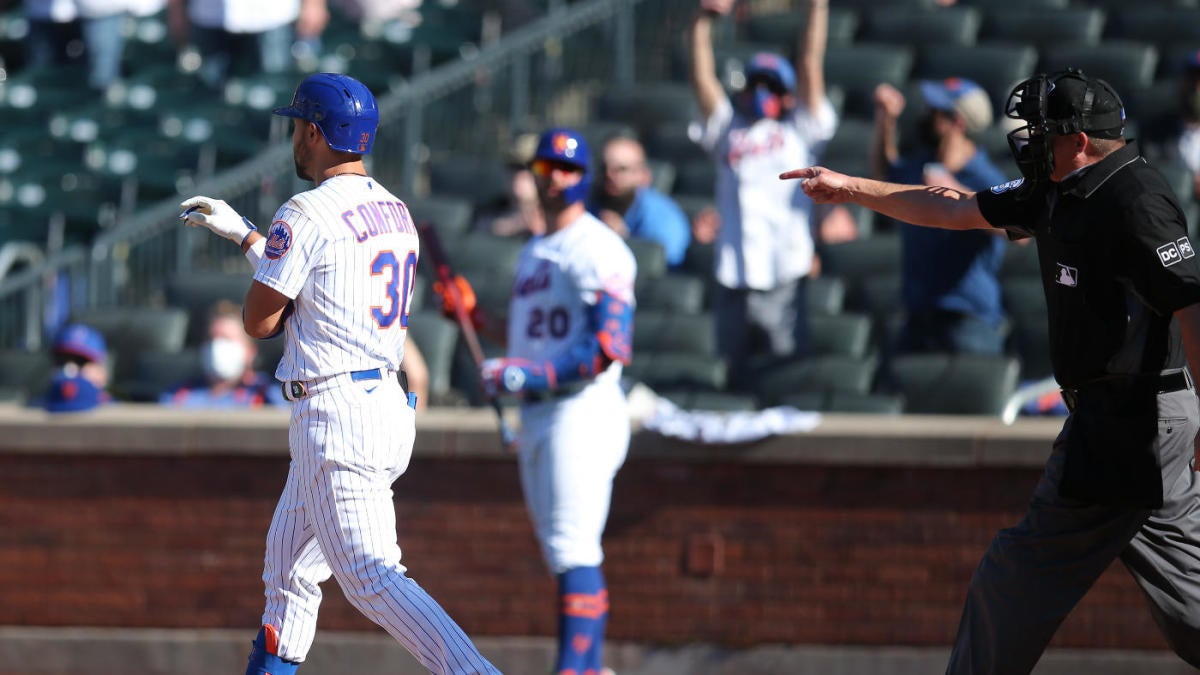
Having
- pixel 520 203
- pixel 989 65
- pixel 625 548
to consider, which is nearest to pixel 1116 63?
pixel 989 65

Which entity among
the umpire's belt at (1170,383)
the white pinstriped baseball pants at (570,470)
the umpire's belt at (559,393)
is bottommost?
the white pinstriped baseball pants at (570,470)

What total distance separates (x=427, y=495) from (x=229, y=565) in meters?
0.93

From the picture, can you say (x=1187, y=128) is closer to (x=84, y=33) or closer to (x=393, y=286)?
(x=393, y=286)

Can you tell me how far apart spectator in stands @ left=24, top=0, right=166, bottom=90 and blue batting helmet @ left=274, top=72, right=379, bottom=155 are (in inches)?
325

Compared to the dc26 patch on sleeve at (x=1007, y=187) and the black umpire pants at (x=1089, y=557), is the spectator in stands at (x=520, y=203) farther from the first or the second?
the black umpire pants at (x=1089, y=557)

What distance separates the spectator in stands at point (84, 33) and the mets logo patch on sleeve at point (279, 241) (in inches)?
334

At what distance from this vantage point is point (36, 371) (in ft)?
30.8

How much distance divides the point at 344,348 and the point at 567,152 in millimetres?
1856

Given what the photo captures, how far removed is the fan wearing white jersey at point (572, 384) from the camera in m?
6.39

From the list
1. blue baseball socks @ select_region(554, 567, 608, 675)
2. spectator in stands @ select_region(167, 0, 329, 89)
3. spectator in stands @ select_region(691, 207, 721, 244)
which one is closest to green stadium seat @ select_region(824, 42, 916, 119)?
spectator in stands @ select_region(691, 207, 721, 244)

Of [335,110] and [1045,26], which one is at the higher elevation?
[1045,26]

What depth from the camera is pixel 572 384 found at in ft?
21.1

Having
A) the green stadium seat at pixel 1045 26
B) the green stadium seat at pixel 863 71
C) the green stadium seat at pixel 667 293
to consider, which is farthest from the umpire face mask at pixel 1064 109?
the green stadium seat at pixel 1045 26

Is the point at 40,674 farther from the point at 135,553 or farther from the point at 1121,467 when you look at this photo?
the point at 1121,467
